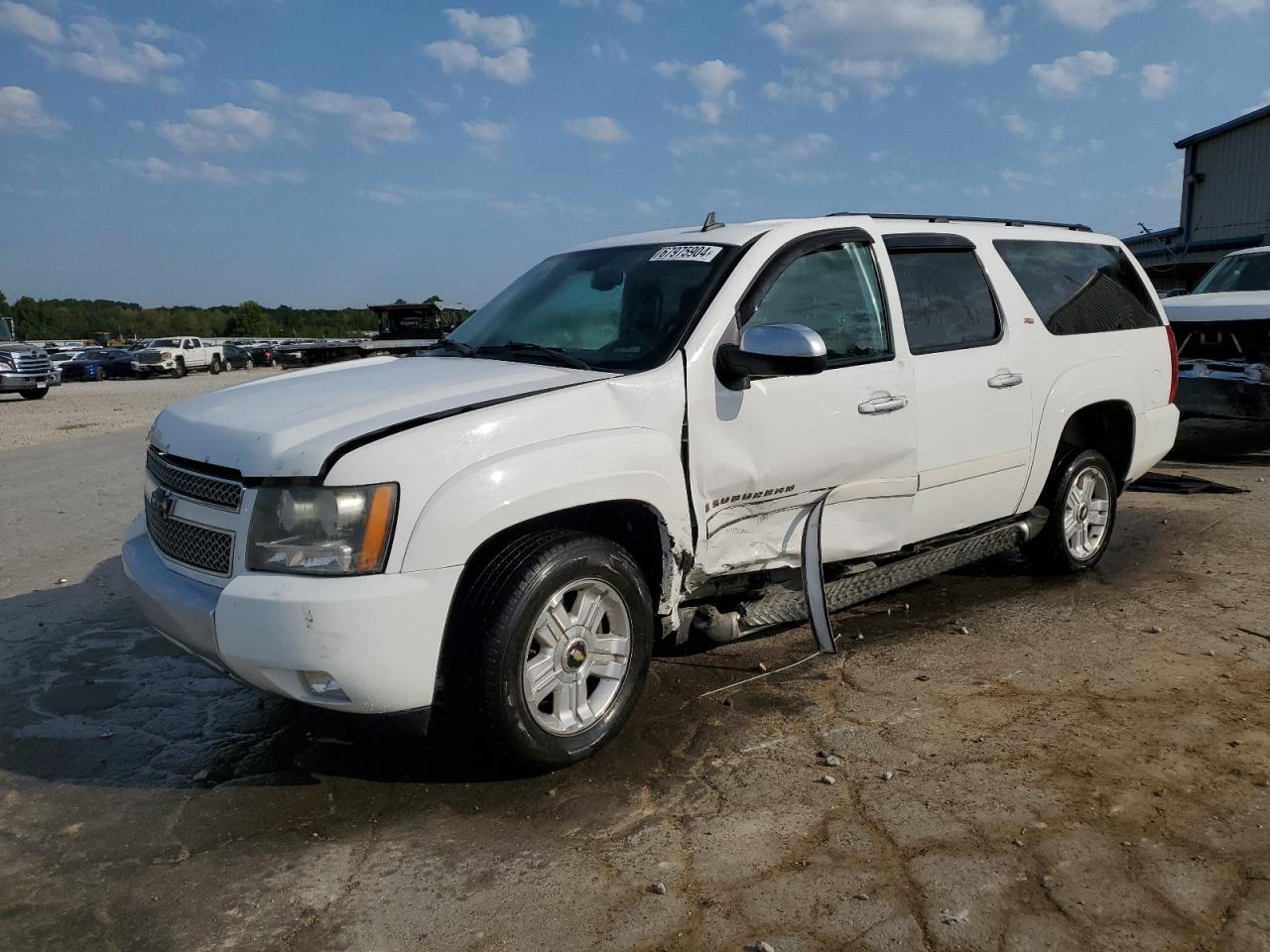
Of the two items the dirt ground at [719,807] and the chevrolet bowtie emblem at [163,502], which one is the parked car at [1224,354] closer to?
the dirt ground at [719,807]

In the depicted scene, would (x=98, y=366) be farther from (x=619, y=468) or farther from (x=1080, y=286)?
(x=619, y=468)

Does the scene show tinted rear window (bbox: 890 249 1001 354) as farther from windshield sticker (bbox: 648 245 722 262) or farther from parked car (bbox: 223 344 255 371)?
parked car (bbox: 223 344 255 371)

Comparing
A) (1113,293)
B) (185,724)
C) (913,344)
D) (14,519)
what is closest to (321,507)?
(185,724)

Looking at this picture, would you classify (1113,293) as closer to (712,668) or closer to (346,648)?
(712,668)

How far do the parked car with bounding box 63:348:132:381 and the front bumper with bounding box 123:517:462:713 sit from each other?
4242 centimetres

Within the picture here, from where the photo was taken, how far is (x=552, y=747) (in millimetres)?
3348

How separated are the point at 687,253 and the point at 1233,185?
94.1 feet

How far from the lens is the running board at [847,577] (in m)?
3.98

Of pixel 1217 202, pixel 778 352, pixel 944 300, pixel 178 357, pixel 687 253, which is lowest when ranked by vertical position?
pixel 178 357

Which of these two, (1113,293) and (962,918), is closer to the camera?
(962,918)

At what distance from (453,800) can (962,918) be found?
159cm

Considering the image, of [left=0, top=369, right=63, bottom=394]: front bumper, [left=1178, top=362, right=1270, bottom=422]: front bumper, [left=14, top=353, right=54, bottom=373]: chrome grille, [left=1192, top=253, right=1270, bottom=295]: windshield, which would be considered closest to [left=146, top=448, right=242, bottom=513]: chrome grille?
[left=1178, top=362, right=1270, bottom=422]: front bumper

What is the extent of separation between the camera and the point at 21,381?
2458 cm

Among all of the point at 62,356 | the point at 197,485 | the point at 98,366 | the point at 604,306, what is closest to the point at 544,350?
the point at 604,306
